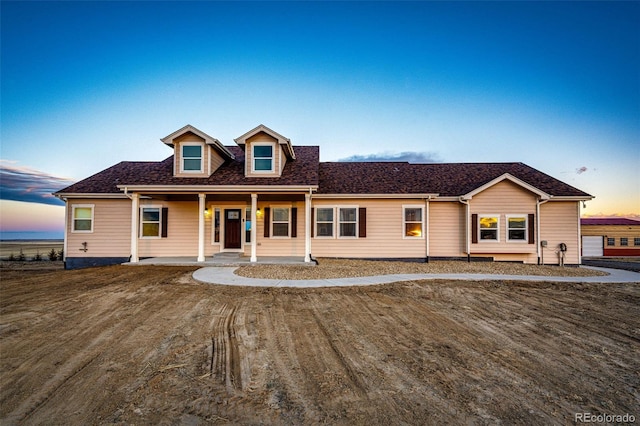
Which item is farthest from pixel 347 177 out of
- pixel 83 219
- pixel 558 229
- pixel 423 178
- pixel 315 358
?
pixel 83 219

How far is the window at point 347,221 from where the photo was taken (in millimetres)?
14352

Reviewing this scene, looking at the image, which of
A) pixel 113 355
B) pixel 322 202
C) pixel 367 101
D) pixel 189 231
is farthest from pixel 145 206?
pixel 367 101

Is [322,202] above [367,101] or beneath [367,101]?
beneath

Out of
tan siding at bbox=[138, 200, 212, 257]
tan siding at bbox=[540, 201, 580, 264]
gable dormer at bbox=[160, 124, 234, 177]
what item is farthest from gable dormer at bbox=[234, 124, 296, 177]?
tan siding at bbox=[540, 201, 580, 264]

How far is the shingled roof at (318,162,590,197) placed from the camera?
14.4 m

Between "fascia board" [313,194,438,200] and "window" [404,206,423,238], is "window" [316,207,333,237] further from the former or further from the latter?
"window" [404,206,423,238]

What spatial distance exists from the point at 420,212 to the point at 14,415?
1417 centimetres

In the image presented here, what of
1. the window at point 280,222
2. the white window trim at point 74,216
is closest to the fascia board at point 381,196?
the window at point 280,222

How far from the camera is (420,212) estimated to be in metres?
14.4

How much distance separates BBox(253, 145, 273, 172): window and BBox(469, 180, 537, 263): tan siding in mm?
9935

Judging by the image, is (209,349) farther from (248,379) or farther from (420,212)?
(420,212)

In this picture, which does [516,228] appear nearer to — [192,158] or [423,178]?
[423,178]

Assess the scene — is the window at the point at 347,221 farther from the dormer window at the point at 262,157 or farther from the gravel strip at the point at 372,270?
the dormer window at the point at 262,157

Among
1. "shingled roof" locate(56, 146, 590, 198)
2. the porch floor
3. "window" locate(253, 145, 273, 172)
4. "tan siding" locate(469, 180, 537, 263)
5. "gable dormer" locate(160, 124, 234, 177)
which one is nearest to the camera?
the porch floor
